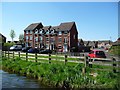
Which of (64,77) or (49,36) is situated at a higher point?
(49,36)

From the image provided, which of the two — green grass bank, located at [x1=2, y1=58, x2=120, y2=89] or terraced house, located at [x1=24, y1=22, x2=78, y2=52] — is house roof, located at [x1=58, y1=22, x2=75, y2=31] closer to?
terraced house, located at [x1=24, y1=22, x2=78, y2=52]

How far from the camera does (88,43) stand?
156 meters

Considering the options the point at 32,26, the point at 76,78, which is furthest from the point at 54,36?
the point at 76,78

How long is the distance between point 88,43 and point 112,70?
14132 centimetres

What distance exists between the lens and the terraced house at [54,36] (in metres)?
81.6

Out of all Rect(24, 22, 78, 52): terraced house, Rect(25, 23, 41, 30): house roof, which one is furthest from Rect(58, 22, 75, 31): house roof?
Rect(25, 23, 41, 30): house roof

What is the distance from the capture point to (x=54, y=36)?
86688 millimetres

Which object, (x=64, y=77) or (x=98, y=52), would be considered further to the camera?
(x=98, y=52)

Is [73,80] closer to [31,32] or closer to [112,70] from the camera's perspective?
[112,70]

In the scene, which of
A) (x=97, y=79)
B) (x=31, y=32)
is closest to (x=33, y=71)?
(x=97, y=79)

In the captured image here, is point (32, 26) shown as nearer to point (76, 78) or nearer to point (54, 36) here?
point (54, 36)

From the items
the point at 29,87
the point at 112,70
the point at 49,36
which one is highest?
the point at 49,36

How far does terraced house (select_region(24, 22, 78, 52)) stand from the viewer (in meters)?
81.6

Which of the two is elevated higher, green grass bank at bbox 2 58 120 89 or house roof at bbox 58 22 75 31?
house roof at bbox 58 22 75 31
